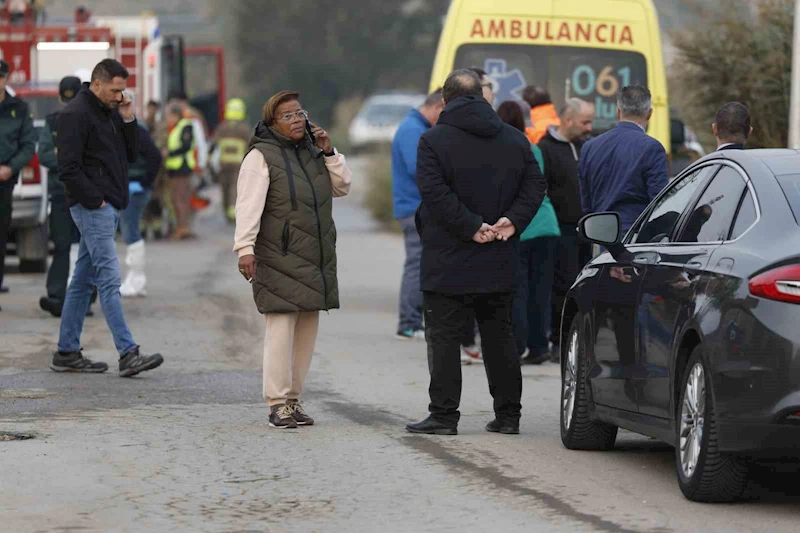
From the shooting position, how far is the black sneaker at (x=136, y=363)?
10789mm

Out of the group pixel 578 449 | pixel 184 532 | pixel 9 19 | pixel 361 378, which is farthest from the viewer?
pixel 9 19

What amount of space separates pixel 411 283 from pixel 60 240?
111 inches

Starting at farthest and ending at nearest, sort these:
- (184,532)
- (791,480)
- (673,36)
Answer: (673,36), (791,480), (184,532)

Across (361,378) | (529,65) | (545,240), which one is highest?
(529,65)

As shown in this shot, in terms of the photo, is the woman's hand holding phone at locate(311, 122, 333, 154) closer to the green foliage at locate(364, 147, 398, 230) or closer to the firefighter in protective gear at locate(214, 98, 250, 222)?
the firefighter in protective gear at locate(214, 98, 250, 222)

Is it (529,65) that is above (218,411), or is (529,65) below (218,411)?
above

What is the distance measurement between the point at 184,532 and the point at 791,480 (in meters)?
2.81

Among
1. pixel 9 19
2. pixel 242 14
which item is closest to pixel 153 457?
pixel 9 19

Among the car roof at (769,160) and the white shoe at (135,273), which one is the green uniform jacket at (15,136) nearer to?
the white shoe at (135,273)

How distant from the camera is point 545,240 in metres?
12.2

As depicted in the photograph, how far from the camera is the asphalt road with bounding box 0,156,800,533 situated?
684 cm

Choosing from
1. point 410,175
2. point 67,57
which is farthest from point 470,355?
point 67,57

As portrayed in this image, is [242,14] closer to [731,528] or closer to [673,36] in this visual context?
[673,36]

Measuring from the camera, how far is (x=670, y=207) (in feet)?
26.7
